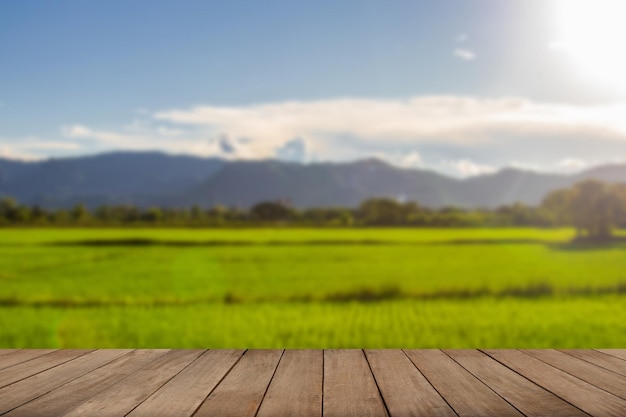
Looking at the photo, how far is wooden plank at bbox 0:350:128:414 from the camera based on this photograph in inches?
91.3

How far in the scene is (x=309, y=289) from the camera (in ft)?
42.3

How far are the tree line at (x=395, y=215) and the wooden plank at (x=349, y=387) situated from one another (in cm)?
1171

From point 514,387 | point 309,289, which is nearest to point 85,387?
point 514,387

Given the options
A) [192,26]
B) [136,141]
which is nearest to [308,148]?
[192,26]

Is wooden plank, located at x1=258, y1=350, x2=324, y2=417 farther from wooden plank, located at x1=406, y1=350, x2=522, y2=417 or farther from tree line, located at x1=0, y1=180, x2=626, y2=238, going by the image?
tree line, located at x1=0, y1=180, x2=626, y2=238

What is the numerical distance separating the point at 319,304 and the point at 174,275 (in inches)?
199

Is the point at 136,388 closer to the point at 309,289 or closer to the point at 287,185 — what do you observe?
the point at 309,289

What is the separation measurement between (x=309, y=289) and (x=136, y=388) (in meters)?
10.5

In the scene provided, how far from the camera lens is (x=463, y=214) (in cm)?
1588

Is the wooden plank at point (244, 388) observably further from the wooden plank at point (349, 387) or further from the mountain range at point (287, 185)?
the mountain range at point (287, 185)

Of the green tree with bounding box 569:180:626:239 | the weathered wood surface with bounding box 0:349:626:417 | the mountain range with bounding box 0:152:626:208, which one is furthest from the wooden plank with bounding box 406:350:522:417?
the green tree with bounding box 569:180:626:239

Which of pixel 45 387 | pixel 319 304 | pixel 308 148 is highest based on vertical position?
pixel 308 148

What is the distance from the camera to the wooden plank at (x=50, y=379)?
232cm

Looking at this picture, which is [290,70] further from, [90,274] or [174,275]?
[90,274]
